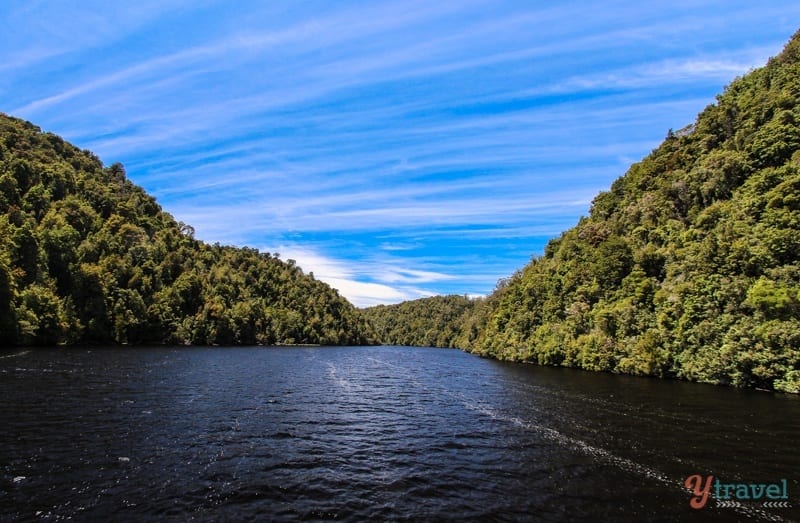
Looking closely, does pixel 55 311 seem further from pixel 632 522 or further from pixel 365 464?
pixel 632 522

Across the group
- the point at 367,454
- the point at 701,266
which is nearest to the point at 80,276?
the point at 367,454

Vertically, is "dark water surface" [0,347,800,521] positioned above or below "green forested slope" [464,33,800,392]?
below

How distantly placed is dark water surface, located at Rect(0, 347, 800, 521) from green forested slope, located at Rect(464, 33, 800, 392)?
532 inches

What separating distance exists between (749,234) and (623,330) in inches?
1145

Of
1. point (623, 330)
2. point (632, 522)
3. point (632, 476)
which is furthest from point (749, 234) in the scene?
point (632, 522)

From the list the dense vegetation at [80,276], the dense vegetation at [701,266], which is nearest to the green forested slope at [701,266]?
the dense vegetation at [701,266]

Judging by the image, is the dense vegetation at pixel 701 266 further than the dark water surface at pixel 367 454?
Yes

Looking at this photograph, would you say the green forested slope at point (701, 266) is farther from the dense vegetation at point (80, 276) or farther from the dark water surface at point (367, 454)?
the dense vegetation at point (80, 276)

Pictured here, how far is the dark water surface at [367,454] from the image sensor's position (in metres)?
18.4

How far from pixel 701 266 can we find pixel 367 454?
7163 centimetres

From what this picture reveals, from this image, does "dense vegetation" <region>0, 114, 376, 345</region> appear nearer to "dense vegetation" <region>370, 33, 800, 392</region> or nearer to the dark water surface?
the dark water surface

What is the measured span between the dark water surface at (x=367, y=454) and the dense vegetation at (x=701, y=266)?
13.9 m

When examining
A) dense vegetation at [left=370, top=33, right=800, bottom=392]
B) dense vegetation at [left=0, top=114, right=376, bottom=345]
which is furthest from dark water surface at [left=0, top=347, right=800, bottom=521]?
dense vegetation at [left=0, top=114, right=376, bottom=345]

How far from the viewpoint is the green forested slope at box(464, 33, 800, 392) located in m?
58.8
